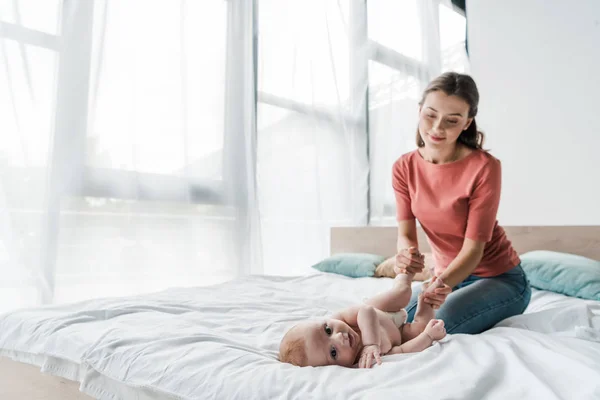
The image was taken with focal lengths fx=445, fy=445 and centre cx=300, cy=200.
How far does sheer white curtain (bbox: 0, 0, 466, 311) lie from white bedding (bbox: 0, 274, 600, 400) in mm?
771

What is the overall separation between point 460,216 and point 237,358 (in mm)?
818

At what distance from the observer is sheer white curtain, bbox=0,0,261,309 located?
1.99m

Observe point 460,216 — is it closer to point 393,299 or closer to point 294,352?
point 393,299

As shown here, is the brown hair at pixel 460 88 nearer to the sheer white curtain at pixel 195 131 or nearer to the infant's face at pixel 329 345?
the infant's face at pixel 329 345

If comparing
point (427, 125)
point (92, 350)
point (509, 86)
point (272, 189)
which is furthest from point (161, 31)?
point (509, 86)

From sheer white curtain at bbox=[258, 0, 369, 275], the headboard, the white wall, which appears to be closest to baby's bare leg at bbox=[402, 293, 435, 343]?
the headboard

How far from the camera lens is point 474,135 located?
143cm

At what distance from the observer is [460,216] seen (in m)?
1.37

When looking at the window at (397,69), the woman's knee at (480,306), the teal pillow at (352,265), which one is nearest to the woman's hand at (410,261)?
the woman's knee at (480,306)

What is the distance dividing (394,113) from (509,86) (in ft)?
3.16

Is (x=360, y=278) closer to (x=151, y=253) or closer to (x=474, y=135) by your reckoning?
(x=151, y=253)

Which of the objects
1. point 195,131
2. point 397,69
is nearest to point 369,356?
point 195,131

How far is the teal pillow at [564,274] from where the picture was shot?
186 cm

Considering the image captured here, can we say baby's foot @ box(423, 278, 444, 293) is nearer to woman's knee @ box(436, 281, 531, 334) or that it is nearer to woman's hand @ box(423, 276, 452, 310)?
woman's hand @ box(423, 276, 452, 310)
